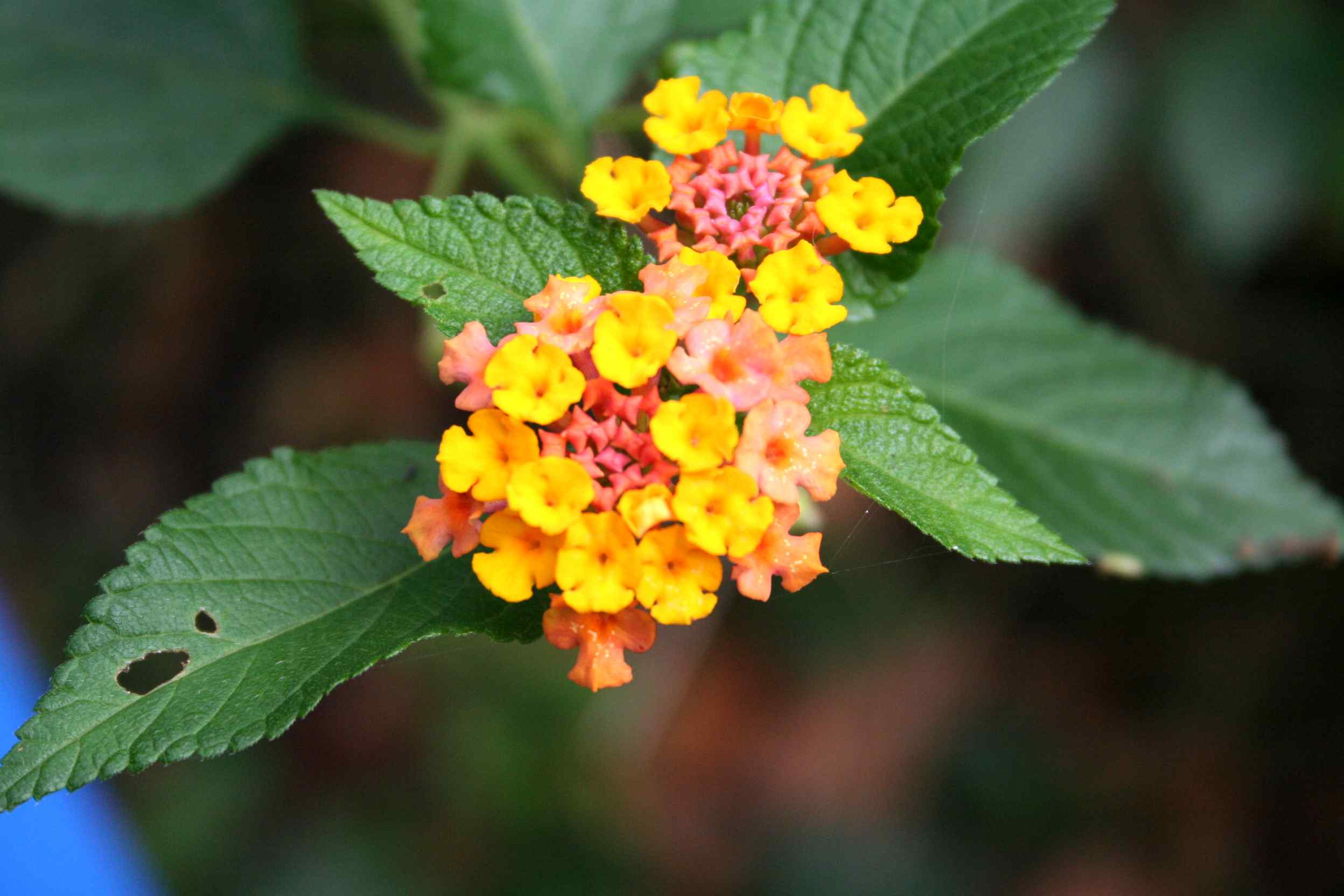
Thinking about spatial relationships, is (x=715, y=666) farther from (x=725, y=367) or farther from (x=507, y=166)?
(x=725, y=367)

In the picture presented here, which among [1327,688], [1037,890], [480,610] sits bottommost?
[1037,890]

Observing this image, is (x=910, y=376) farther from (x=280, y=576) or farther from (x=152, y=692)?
(x=152, y=692)

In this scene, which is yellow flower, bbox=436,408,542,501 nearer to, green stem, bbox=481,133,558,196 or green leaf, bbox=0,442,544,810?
green leaf, bbox=0,442,544,810

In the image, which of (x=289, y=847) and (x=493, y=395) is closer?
(x=493, y=395)

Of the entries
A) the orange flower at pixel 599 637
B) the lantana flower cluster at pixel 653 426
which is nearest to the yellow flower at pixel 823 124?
the lantana flower cluster at pixel 653 426

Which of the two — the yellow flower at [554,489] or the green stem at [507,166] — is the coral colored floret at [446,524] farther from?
the green stem at [507,166]

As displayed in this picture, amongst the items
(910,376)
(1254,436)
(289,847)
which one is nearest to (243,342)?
(289,847)
